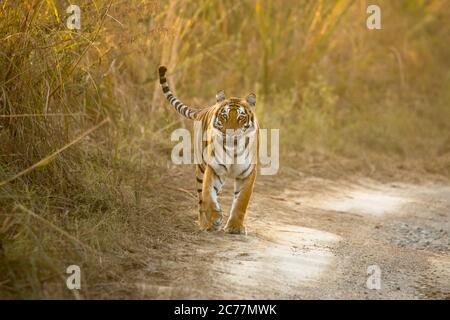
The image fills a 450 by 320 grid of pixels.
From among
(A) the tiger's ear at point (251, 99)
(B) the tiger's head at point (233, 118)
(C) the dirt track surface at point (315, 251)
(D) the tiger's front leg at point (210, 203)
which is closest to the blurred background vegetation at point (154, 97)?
(D) the tiger's front leg at point (210, 203)

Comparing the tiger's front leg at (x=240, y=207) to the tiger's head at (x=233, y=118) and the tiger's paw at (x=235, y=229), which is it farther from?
the tiger's head at (x=233, y=118)

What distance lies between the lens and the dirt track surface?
509 centimetres

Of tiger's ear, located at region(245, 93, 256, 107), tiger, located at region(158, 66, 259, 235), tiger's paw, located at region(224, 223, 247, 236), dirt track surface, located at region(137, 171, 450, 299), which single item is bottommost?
dirt track surface, located at region(137, 171, 450, 299)

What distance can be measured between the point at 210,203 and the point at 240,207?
0.24 m

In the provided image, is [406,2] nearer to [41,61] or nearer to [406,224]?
[406,224]

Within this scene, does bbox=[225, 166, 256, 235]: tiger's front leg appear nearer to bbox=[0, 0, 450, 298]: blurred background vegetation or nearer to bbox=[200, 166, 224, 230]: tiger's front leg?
bbox=[200, 166, 224, 230]: tiger's front leg

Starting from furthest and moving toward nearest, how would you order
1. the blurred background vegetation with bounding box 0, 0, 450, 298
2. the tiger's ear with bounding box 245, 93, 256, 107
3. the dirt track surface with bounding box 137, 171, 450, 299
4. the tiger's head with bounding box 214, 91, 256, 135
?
the tiger's ear with bounding box 245, 93, 256, 107, the tiger's head with bounding box 214, 91, 256, 135, the blurred background vegetation with bounding box 0, 0, 450, 298, the dirt track surface with bounding box 137, 171, 450, 299

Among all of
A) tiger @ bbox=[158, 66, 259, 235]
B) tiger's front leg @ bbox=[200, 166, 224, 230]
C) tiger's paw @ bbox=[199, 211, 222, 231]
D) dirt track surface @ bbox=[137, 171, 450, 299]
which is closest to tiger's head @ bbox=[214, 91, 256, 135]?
tiger @ bbox=[158, 66, 259, 235]

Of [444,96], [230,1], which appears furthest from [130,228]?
[444,96]

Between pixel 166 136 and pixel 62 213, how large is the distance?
11.7ft

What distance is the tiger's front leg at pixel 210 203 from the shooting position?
6.46 m

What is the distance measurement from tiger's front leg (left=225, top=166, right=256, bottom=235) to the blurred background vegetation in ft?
1.68

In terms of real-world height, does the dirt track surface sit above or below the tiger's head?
below

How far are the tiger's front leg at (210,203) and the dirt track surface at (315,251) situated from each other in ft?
0.40
